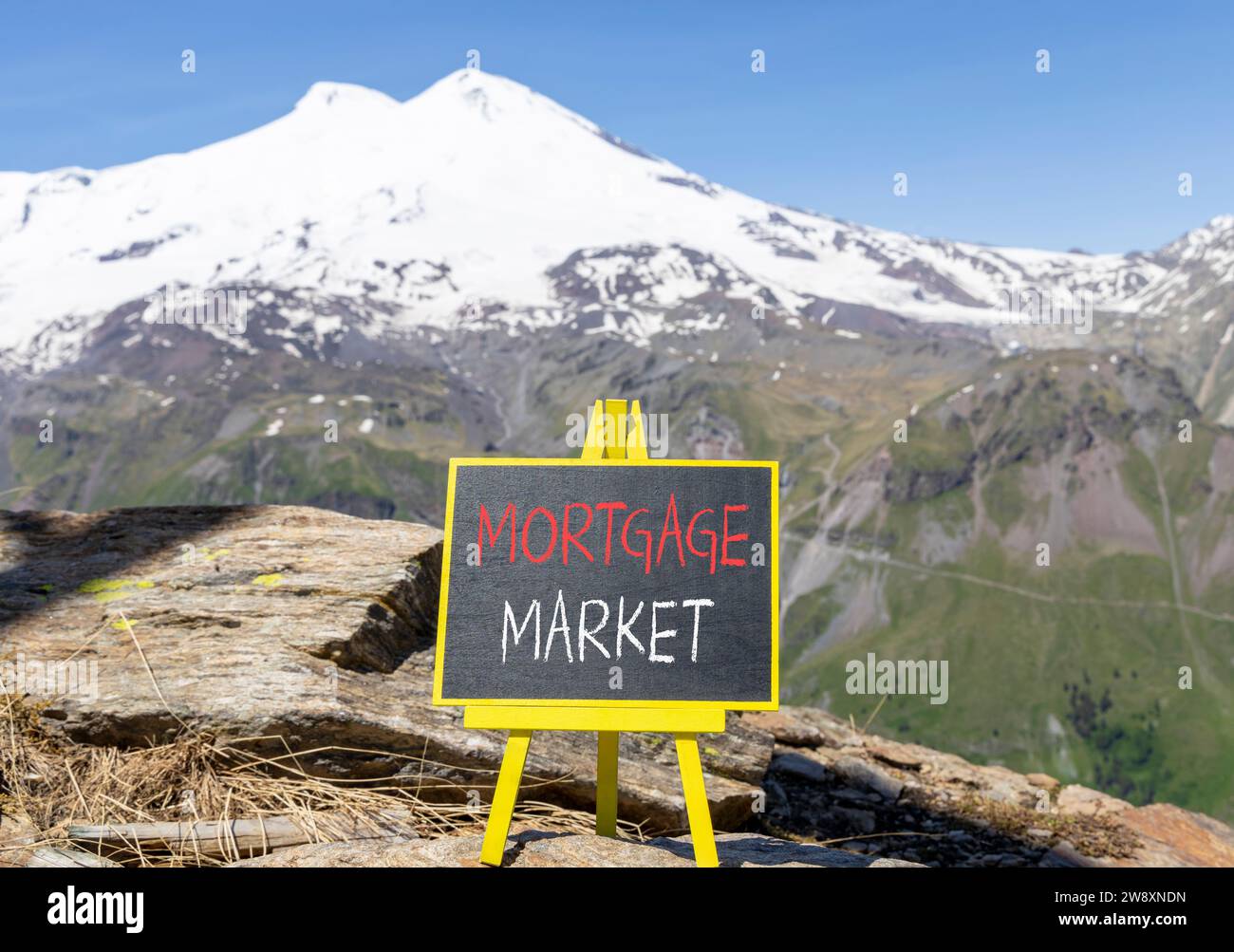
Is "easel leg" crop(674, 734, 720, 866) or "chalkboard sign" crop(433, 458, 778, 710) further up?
"chalkboard sign" crop(433, 458, 778, 710)

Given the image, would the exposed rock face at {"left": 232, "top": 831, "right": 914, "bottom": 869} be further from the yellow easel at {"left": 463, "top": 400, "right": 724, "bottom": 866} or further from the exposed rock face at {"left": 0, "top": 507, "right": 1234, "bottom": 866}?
the yellow easel at {"left": 463, "top": 400, "right": 724, "bottom": 866}

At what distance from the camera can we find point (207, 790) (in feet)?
26.4

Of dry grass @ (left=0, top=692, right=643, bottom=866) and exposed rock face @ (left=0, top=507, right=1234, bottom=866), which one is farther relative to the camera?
exposed rock face @ (left=0, top=507, right=1234, bottom=866)

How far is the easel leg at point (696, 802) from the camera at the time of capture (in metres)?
6.87

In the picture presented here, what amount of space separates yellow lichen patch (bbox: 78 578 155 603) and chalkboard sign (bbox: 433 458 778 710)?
15.4 feet

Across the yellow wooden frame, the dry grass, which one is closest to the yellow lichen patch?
the dry grass

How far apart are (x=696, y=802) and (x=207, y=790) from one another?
3.87m

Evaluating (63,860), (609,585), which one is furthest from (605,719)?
(63,860)

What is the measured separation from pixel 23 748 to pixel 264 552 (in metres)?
3.33

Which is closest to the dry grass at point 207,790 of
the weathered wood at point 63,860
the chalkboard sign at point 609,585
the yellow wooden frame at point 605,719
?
the weathered wood at point 63,860

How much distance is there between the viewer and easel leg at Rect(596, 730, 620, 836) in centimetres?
777

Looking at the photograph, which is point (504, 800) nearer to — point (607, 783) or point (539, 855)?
point (539, 855)
